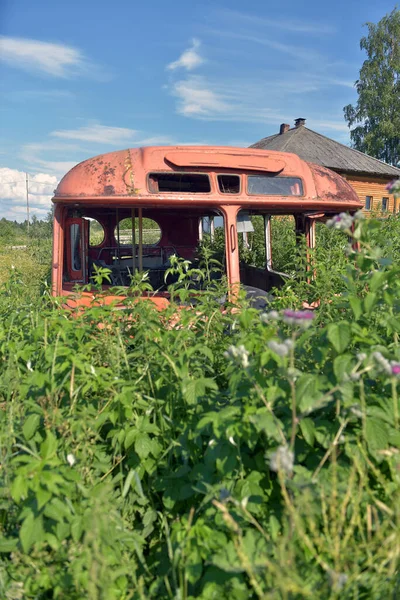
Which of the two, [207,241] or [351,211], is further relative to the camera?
[207,241]

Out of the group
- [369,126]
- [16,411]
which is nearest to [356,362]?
[16,411]

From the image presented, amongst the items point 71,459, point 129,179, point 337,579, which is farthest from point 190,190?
point 337,579

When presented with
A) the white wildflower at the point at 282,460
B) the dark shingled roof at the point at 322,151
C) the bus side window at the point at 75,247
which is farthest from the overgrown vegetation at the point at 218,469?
the dark shingled roof at the point at 322,151

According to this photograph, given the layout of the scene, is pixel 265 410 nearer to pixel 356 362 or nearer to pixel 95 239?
pixel 356 362

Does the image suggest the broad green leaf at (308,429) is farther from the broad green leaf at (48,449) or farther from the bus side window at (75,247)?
the bus side window at (75,247)

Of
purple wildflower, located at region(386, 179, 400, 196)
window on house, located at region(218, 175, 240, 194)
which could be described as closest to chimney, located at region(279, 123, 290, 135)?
window on house, located at region(218, 175, 240, 194)

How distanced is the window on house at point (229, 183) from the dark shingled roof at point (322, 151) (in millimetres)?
22980

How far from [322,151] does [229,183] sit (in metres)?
25.5

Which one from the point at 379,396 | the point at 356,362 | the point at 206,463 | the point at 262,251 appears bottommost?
the point at 206,463

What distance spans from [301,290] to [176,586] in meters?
2.72

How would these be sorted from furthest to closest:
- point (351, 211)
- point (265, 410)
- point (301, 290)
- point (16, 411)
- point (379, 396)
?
point (351, 211) < point (301, 290) < point (16, 411) < point (379, 396) < point (265, 410)

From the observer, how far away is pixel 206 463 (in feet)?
6.95

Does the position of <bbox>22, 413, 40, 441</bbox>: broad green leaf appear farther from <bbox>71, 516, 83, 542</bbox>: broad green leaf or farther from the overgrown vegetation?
<bbox>71, 516, 83, 542</bbox>: broad green leaf

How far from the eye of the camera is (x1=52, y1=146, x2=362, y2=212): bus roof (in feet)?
15.4
